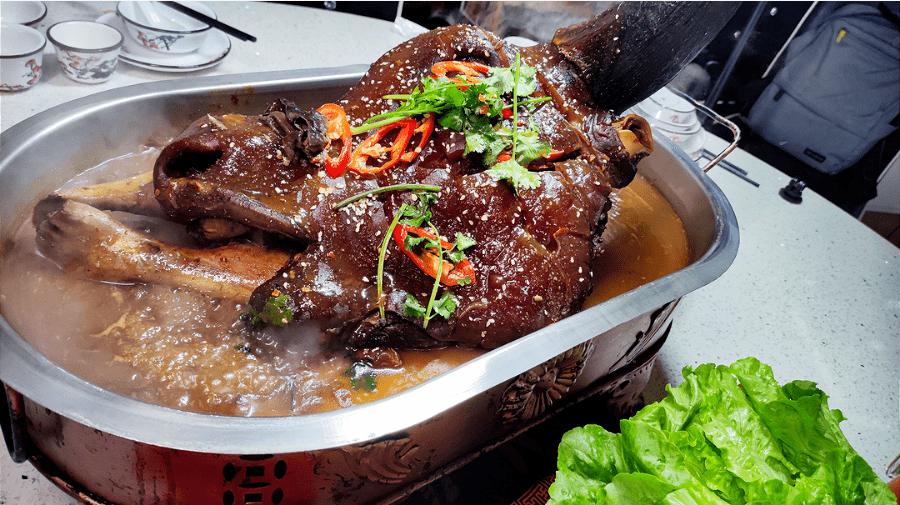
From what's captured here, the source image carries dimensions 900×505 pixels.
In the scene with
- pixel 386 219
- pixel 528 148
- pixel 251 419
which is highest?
pixel 528 148

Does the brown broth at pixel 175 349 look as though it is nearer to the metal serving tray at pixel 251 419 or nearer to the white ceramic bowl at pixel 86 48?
the metal serving tray at pixel 251 419

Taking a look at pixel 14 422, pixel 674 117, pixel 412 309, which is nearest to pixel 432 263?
pixel 412 309

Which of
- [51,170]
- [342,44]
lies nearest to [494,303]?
[51,170]

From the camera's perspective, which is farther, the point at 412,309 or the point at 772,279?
the point at 772,279

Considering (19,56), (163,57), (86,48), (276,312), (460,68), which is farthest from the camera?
(163,57)

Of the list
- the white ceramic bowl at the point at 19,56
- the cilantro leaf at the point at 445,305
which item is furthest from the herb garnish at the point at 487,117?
the white ceramic bowl at the point at 19,56

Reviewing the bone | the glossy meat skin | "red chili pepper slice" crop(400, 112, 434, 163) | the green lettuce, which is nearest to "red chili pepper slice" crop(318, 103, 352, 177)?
the glossy meat skin

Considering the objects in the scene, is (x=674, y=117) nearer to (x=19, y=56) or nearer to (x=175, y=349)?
(x=175, y=349)

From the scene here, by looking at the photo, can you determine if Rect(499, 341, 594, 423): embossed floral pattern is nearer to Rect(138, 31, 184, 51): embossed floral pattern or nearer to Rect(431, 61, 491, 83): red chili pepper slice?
Rect(431, 61, 491, 83): red chili pepper slice
